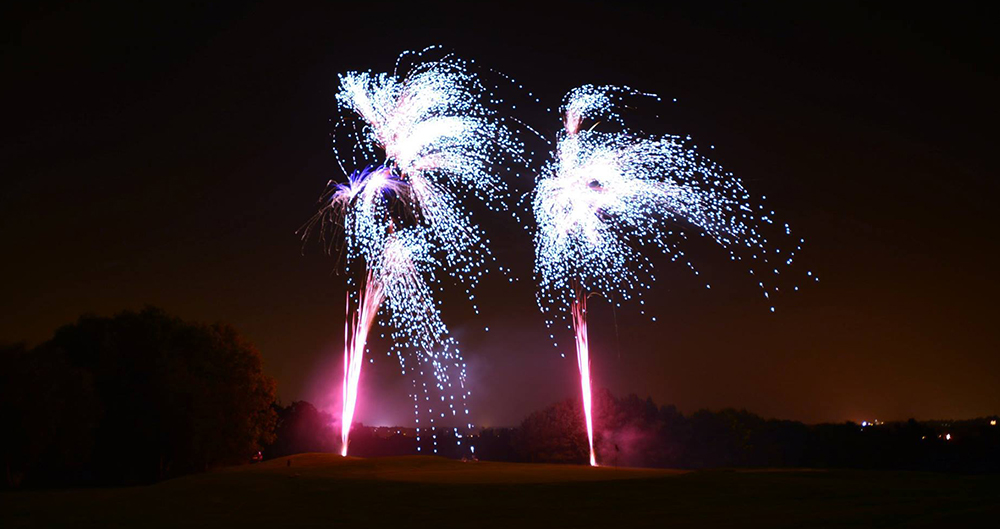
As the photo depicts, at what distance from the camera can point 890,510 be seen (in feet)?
48.9

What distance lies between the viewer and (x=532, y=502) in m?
18.6

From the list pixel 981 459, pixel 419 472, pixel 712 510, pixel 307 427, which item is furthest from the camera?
pixel 307 427

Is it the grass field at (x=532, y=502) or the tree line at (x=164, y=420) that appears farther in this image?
the tree line at (x=164, y=420)

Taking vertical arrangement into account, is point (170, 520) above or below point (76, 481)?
below

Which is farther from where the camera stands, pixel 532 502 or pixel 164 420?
pixel 164 420

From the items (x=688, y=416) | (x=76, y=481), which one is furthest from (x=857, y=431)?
(x=76, y=481)

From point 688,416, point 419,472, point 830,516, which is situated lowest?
point 830,516

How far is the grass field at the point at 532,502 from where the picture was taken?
49.0 ft

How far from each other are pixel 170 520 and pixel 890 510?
14100 millimetres

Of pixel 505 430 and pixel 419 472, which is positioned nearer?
pixel 419 472

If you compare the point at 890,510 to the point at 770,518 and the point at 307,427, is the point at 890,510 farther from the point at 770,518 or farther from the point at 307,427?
the point at 307,427

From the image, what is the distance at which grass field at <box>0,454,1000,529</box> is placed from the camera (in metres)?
14.9

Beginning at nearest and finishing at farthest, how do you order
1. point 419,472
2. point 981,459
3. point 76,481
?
point 419,472, point 76,481, point 981,459

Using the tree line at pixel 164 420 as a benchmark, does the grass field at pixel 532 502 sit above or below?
below
